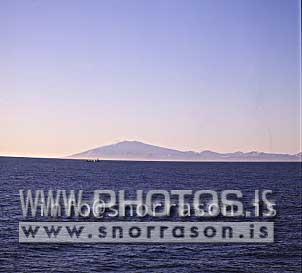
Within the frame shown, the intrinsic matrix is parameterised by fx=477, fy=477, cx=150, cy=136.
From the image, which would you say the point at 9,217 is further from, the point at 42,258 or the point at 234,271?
the point at 234,271

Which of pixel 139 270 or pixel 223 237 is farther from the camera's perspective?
pixel 223 237

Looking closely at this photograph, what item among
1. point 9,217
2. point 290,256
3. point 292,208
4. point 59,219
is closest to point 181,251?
point 290,256

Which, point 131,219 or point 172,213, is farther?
point 172,213

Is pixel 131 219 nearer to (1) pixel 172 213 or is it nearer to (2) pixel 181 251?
(1) pixel 172 213

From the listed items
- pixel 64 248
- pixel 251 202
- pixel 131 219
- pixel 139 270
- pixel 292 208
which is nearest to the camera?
pixel 139 270

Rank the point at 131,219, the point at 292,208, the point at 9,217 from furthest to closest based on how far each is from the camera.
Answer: the point at 292,208, the point at 9,217, the point at 131,219

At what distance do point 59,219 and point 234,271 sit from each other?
76.1 ft

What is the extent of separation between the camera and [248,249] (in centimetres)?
3934

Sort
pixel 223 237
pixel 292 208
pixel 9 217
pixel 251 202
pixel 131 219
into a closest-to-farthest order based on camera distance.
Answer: pixel 223 237 → pixel 131 219 → pixel 9 217 → pixel 292 208 → pixel 251 202

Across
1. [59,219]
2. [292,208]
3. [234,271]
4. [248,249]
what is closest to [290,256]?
[248,249]

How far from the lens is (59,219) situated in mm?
50812

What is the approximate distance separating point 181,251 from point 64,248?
9397 millimetres

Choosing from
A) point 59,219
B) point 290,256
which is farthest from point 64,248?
point 290,256

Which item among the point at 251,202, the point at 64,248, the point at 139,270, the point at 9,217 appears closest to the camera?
the point at 139,270
